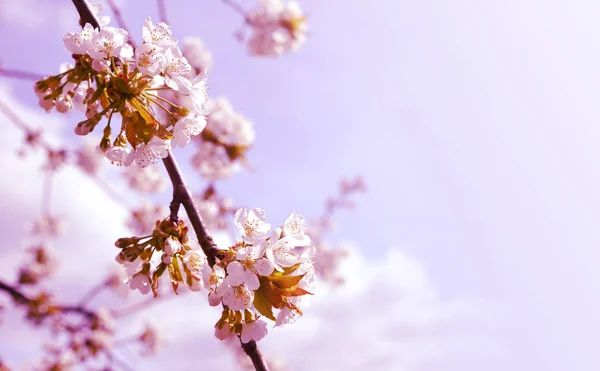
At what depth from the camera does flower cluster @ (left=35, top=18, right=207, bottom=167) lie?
65.0 inches

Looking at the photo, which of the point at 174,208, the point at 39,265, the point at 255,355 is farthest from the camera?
the point at 39,265

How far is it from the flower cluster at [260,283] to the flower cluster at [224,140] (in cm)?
294

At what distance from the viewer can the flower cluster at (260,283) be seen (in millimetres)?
1609

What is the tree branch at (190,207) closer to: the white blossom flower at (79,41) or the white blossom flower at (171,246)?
the white blossom flower at (171,246)

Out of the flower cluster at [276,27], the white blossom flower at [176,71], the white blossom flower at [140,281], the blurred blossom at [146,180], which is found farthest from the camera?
the blurred blossom at [146,180]

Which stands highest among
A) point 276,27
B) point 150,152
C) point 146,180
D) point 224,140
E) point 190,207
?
point 146,180

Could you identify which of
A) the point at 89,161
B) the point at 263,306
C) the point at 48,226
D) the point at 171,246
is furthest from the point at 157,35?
the point at 48,226

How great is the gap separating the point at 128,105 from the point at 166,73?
0.56 feet

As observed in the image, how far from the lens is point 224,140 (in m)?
4.72

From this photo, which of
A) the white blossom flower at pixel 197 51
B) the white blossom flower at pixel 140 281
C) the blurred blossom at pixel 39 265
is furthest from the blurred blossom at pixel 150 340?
the white blossom flower at pixel 140 281

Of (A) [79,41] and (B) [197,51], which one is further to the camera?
(B) [197,51]

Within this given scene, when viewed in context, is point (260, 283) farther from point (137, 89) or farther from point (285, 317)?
point (137, 89)

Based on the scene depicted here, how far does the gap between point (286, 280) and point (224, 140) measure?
3.23 metres

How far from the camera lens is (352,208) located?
35.3 ft
